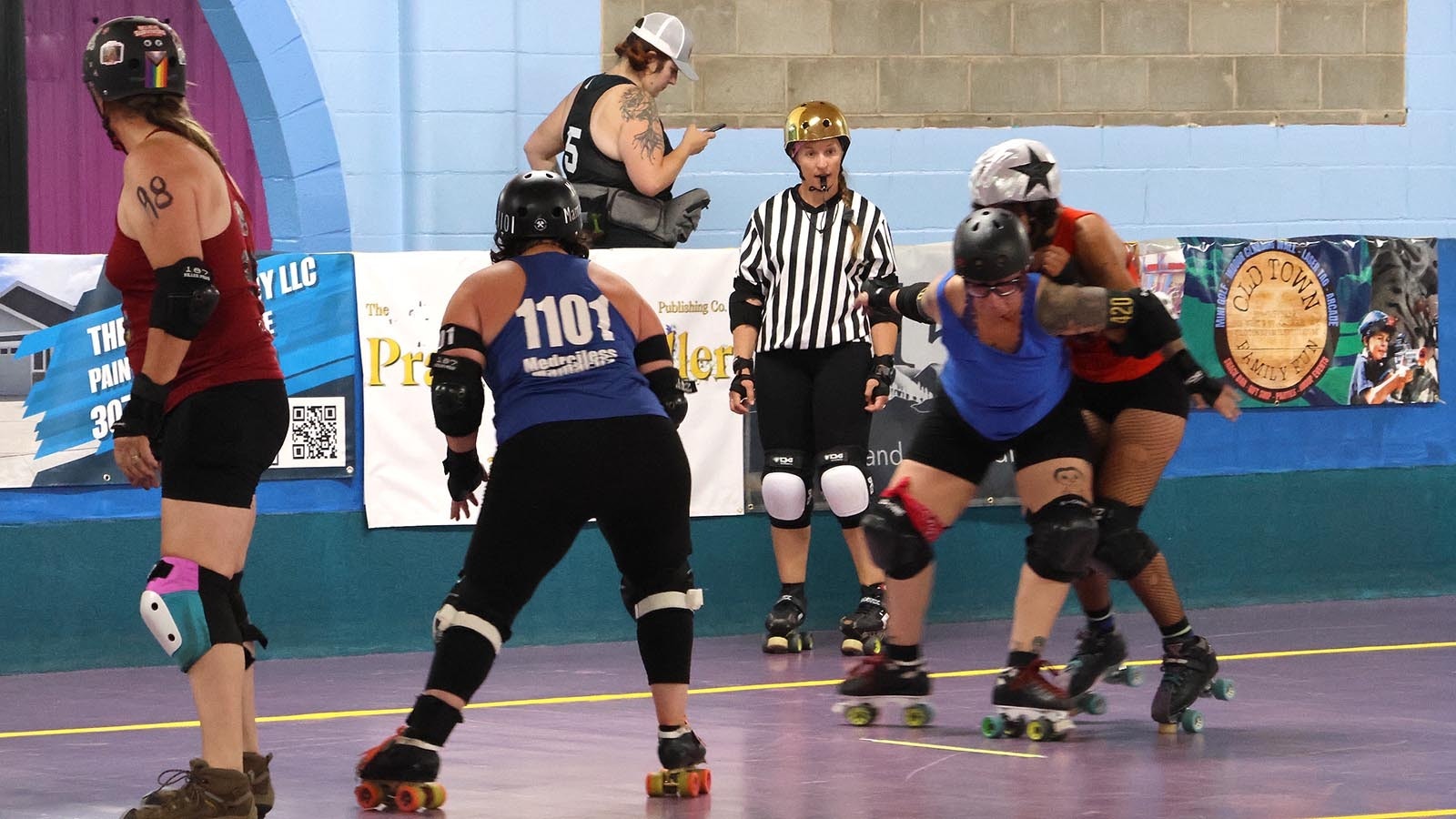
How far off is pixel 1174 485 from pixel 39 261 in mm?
4126

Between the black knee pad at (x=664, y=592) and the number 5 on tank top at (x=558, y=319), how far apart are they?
52 cm

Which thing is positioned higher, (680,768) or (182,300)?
(182,300)

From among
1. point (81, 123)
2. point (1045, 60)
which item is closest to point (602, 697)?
point (1045, 60)

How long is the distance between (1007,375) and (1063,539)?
41 centimetres

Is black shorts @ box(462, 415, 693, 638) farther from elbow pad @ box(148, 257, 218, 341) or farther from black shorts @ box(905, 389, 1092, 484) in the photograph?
black shorts @ box(905, 389, 1092, 484)

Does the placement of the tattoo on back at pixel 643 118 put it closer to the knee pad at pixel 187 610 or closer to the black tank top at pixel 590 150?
the black tank top at pixel 590 150

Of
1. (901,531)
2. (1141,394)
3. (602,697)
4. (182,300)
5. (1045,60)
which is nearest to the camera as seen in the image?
(182,300)

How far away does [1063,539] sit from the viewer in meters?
5.11

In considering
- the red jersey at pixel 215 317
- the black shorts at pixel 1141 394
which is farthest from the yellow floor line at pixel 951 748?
the red jersey at pixel 215 317

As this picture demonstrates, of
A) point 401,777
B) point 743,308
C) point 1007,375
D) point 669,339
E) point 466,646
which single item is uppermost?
point 743,308

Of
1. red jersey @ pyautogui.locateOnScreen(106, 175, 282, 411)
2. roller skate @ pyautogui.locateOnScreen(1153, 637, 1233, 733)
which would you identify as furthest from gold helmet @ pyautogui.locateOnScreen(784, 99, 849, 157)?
red jersey @ pyautogui.locateOnScreen(106, 175, 282, 411)

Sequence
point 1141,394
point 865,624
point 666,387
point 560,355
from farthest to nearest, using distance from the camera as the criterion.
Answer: point 865,624, point 1141,394, point 666,387, point 560,355

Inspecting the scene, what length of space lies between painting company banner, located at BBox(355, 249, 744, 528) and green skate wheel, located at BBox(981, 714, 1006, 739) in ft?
7.31

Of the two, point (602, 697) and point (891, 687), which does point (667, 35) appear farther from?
point (891, 687)
